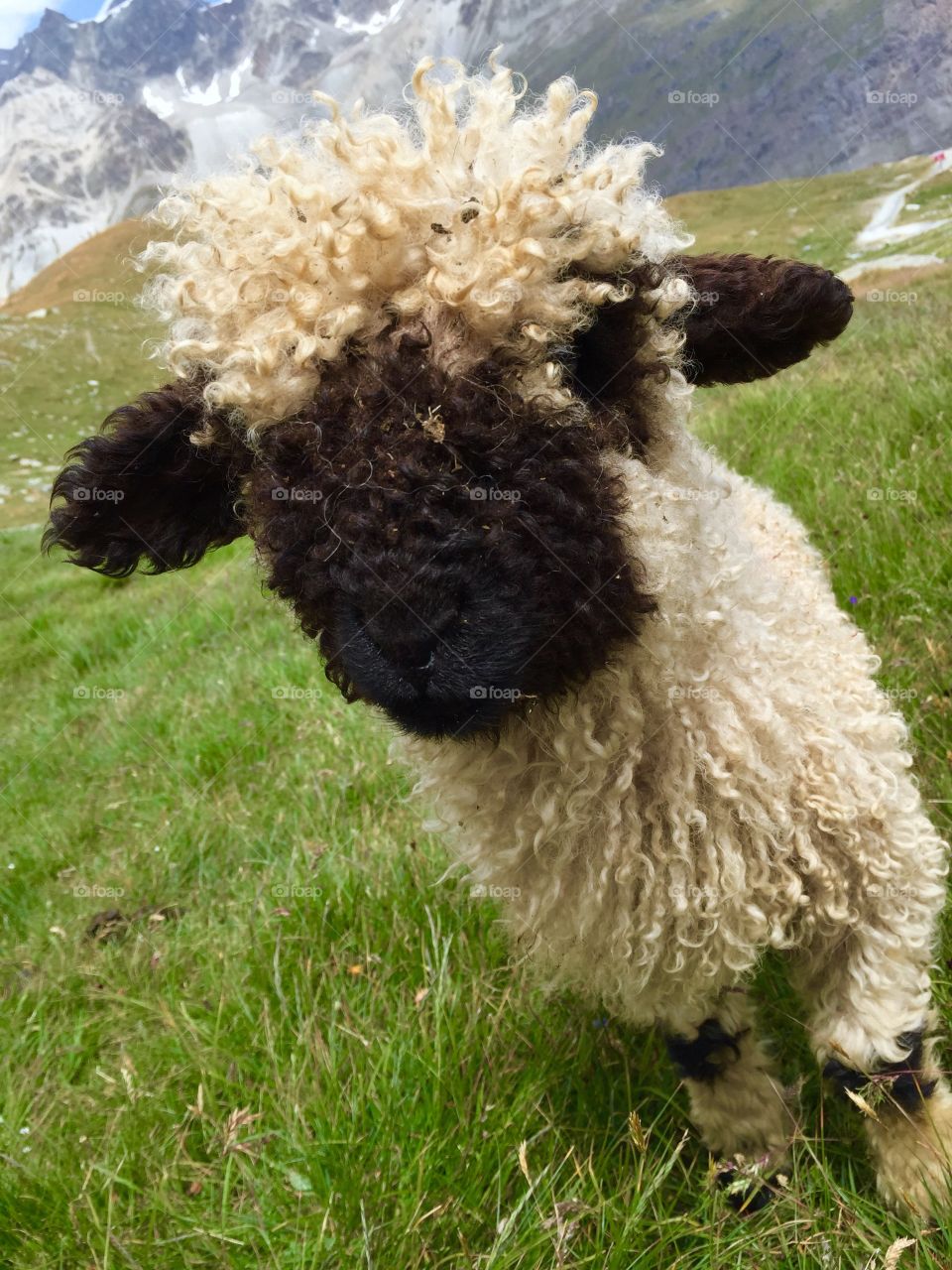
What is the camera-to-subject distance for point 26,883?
503 centimetres

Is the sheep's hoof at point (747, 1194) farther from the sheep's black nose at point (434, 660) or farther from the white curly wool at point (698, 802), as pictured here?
the sheep's black nose at point (434, 660)

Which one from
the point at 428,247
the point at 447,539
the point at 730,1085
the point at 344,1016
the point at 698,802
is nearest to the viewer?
the point at 447,539

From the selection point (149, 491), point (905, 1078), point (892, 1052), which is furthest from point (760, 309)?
point (905, 1078)

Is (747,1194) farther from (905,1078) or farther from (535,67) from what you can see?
(535,67)

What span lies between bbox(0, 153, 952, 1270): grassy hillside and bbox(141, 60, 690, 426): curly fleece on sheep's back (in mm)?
646

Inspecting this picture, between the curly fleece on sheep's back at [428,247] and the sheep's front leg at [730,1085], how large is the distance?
6.13ft

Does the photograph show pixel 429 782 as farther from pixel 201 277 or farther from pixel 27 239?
pixel 27 239

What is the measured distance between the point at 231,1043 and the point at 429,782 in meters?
1.30

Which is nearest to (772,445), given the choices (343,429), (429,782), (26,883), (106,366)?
(429,782)

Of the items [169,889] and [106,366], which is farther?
[106,366]

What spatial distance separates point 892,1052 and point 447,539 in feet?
5.89

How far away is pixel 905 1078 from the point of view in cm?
228

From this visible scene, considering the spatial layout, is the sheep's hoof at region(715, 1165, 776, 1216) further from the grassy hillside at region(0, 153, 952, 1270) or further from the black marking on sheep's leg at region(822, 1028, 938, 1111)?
the black marking on sheep's leg at region(822, 1028, 938, 1111)

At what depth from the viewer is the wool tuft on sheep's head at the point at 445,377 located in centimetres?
161
